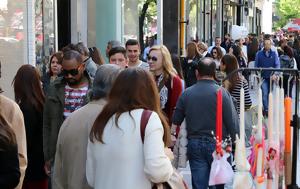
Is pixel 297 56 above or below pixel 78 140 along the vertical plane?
above

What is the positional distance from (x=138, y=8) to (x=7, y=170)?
14714 mm

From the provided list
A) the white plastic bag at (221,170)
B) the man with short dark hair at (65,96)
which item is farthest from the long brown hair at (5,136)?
the white plastic bag at (221,170)

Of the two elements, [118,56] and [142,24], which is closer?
[118,56]

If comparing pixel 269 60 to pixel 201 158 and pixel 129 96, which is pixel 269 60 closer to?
pixel 201 158

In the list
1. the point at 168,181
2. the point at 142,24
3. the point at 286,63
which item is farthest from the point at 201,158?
the point at 142,24

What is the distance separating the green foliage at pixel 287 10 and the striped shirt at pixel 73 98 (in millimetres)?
82637

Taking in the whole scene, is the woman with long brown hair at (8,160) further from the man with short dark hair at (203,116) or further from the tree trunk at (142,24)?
the tree trunk at (142,24)

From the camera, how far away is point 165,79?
7.65 meters

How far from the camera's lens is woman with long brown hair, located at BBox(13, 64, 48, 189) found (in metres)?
6.22

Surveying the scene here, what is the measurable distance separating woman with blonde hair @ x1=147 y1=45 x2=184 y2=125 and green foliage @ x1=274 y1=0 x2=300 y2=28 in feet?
265

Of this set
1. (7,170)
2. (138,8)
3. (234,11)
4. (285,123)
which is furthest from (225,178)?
(234,11)

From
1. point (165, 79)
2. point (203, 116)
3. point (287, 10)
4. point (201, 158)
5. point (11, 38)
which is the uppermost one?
point (287, 10)

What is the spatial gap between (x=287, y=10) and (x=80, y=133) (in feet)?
281

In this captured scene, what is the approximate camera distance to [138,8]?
1820cm
